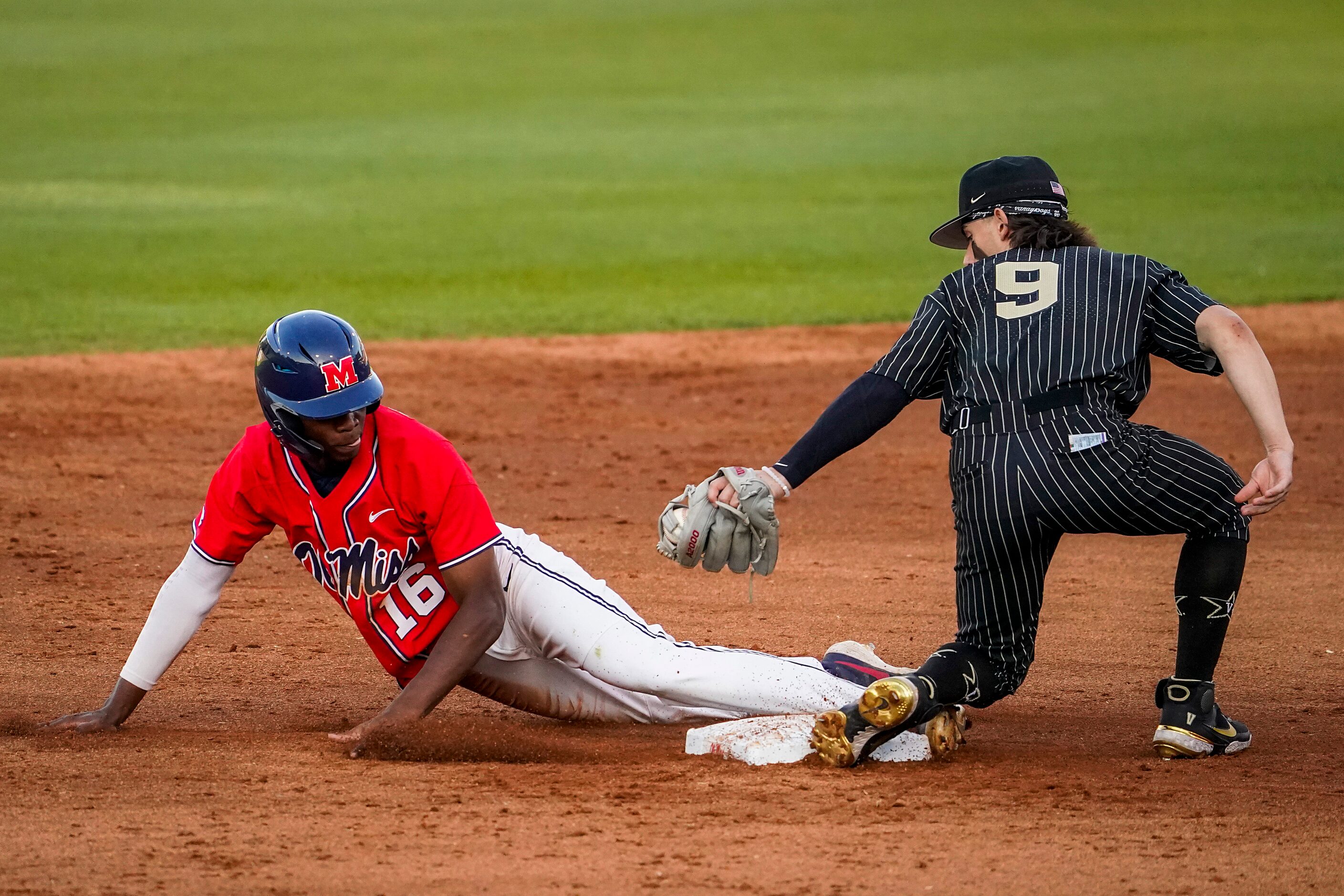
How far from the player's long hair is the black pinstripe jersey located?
58mm

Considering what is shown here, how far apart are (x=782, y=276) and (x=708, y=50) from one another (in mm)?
16894

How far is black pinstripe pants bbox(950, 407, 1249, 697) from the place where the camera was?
→ 12.2ft

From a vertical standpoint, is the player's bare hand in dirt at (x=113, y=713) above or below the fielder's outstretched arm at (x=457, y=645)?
below

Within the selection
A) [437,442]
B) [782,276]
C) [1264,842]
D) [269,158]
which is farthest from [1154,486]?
[269,158]

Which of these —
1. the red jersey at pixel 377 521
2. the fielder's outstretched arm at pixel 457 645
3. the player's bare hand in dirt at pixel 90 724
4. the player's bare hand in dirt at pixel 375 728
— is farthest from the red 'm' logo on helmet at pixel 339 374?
the player's bare hand in dirt at pixel 90 724

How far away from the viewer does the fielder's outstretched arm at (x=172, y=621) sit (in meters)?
4.10

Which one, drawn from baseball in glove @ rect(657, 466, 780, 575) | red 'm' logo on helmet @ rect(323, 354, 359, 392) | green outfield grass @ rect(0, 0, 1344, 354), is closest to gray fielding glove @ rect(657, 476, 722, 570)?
baseball in glove @ rect(657, 466, 780, 575)

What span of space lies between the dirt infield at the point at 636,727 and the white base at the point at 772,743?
0.07 meters

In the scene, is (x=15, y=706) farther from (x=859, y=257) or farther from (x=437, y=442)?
(x=859, y=257)

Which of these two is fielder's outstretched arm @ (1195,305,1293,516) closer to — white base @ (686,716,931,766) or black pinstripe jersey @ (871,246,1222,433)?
black pinstripe jersey @ (871,246,1222,433)

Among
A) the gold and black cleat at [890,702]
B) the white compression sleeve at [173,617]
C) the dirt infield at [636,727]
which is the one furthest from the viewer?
the white compression sleeve at [173,617]

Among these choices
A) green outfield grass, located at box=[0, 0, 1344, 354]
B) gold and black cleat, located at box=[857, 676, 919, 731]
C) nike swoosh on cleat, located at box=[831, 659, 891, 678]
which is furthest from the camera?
green outfield grass, located at box=[0, 0, 1344, 354]

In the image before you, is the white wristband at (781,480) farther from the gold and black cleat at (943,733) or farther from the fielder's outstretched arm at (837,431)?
the gold and black cleat at (943,733)

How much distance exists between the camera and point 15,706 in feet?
15.1
